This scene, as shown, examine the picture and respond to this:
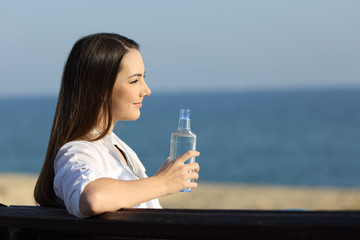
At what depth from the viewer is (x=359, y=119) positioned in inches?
2820

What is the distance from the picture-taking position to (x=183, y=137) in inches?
100

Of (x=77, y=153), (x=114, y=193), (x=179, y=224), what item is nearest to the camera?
(x=179, y=224)

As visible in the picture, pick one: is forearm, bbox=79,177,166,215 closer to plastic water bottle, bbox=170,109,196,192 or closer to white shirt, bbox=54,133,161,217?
white shirt, bbox=54,133,161,217

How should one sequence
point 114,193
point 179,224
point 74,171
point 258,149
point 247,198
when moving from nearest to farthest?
1. point 179,224
2. point 114,193
3. point 74,171
4. point 247,198
5. point 258,149

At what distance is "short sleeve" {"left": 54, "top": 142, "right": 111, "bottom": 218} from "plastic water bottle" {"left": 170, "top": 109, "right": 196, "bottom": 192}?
14.0 inches

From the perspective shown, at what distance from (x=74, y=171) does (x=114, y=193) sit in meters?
0.19

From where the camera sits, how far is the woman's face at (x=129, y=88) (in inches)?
99.3

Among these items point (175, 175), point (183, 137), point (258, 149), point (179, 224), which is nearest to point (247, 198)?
point (183, 137)

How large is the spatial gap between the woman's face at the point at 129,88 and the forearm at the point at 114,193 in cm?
55

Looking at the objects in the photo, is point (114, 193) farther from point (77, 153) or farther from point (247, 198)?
point (247, 198)

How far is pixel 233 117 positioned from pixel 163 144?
114ft

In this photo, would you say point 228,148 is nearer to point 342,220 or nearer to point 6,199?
point 6,199

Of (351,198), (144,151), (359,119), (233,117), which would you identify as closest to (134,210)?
(351,198)

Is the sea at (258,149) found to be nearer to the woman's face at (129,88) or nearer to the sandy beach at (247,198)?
the sandy beach at (247,198)
